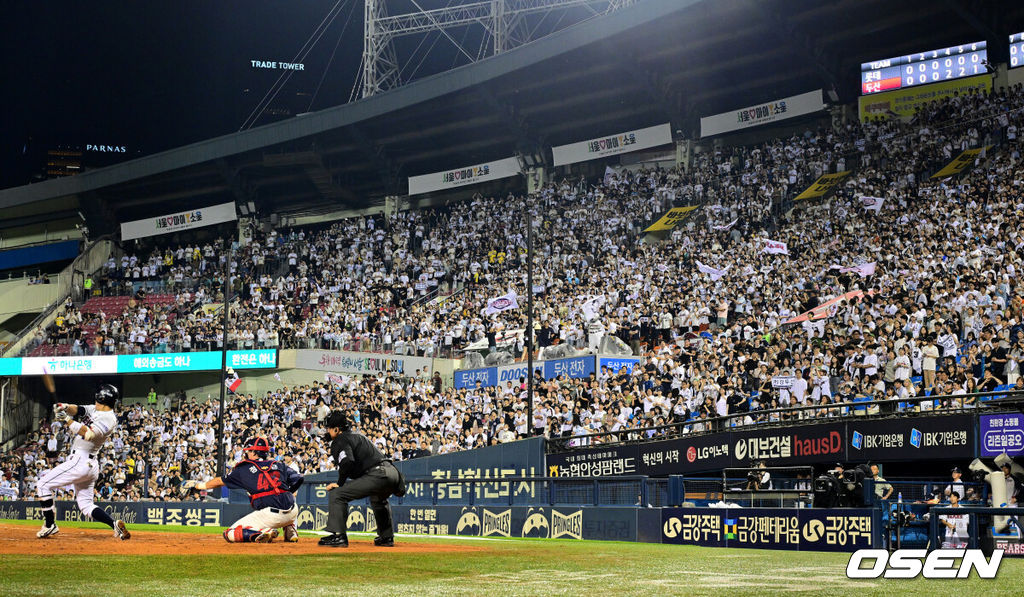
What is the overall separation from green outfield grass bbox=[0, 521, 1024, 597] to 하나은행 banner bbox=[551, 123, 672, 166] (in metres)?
33.8

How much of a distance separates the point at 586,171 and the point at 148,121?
3169cm

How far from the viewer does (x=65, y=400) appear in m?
49.5

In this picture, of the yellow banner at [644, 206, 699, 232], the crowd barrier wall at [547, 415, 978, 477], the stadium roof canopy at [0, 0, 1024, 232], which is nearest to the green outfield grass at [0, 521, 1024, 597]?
the crowd barrier wall at [547, 415, 978, 477]

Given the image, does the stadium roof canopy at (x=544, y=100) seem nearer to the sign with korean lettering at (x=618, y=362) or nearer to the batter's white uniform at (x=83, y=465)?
the sign with korean lettering at (x=618, y=362)

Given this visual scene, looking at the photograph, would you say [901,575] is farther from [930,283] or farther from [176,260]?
[176,260]

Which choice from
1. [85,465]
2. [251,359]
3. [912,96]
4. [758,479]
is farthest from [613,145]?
[85,465]

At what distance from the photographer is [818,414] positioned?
20719mm

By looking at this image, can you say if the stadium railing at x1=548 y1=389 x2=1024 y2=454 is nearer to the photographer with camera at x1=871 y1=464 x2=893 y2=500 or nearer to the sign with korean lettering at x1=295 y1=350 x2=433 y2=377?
the photographer with camera at x1=871 y1=464 x2=893 y2=500

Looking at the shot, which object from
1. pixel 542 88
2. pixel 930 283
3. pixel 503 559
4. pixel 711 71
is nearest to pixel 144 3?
pixel 542 88

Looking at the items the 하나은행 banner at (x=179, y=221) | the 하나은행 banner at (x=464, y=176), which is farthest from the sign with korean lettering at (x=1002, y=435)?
the 하나은행 banner at (x=179, y=221)

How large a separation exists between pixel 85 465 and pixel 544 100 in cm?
3482

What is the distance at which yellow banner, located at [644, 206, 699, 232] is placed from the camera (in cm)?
3822

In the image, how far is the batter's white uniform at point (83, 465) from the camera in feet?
44.9

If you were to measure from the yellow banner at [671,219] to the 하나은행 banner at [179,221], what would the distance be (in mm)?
24460
